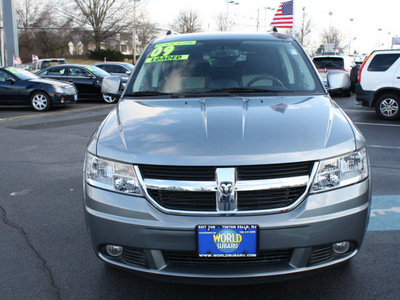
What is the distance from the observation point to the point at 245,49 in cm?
383

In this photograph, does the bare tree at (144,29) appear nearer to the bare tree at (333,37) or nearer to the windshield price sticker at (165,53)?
the bare tree at (333,37)

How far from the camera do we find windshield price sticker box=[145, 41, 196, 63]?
12.5 ft

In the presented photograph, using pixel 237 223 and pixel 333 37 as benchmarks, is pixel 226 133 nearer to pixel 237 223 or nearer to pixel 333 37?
pixel 237 223

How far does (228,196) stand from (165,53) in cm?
213

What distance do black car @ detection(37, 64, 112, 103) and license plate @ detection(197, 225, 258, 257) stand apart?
48.6 feet

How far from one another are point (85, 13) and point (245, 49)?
59.8 m

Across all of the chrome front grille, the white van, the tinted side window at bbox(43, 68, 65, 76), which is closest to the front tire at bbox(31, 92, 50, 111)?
the tinted side window at bbox(43, 68, 65, 76)

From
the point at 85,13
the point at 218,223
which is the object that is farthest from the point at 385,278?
the point at 85,13

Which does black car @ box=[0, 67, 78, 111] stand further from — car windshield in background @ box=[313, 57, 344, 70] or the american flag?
the american flag

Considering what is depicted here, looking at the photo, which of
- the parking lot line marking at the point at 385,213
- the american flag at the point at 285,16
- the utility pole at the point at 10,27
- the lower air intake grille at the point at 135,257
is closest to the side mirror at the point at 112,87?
the lower air intake grille at the point at 135,257

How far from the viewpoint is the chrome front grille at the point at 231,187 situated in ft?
7.23

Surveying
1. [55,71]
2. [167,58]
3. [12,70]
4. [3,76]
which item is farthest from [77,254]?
[55,71]

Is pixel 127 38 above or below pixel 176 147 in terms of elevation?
above

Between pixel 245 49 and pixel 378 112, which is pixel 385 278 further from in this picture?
pixel 378 112
